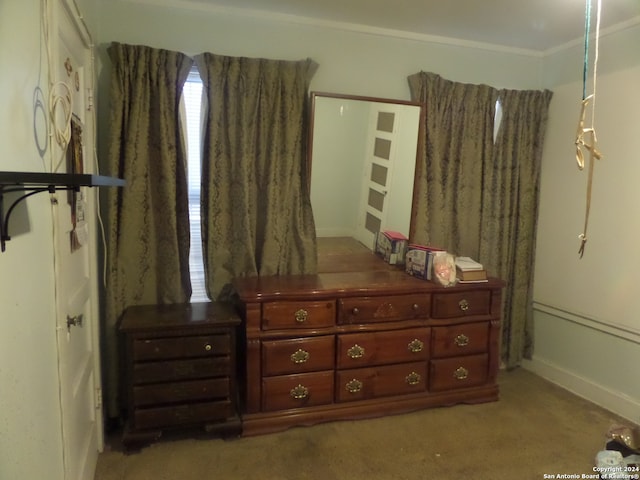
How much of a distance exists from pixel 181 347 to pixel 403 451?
124 cm

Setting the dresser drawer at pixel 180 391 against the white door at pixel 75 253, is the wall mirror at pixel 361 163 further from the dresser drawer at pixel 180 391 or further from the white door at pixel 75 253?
the white door at pixel 75 253

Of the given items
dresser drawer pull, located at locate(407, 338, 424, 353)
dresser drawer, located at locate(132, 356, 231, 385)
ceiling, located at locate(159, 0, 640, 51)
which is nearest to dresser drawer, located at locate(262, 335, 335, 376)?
dresser drawer, located at locate(132, 356, 231, 385)

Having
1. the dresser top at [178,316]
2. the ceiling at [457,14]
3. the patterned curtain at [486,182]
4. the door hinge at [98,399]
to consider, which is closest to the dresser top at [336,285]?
the dresser top at [178,316]

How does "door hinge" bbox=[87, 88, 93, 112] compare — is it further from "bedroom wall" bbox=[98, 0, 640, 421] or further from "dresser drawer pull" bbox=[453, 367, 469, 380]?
"dresser drawer pull" bbox=[453, 367, 469, 380]

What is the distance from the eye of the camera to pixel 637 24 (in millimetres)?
2617

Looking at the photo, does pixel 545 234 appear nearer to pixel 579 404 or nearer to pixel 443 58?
pixel 579 404

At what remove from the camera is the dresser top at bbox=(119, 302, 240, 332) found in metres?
2.23

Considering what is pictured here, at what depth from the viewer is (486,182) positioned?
10.2ft

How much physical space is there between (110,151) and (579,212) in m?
2.88

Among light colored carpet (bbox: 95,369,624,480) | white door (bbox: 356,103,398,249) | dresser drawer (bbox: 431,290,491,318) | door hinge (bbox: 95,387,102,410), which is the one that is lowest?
light colored carpet (bbox: 95,369,624,480)

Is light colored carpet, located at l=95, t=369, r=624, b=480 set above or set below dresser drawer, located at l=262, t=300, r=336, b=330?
below

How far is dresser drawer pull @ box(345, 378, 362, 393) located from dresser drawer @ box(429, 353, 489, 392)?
457mm

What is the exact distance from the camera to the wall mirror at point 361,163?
2742 millimetres

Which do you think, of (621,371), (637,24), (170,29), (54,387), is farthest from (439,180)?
(54,387)
